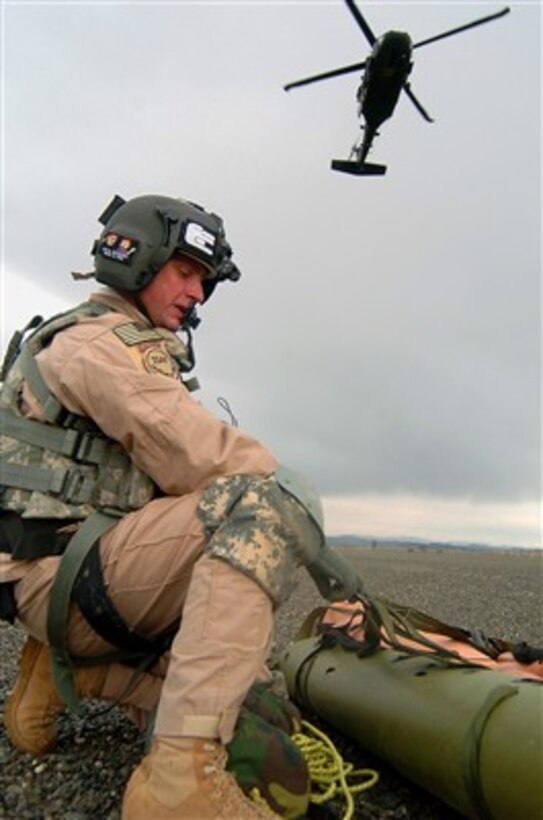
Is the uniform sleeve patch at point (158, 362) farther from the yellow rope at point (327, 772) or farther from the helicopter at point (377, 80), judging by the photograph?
the helicopter at point (377, 80)

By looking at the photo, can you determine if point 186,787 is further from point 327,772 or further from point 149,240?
point 149,240

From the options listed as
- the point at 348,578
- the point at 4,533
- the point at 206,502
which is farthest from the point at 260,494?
the point at 4,533

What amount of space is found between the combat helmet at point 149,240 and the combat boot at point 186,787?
209 cm

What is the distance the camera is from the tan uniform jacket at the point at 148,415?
272cm

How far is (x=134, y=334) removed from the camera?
9.91 ft

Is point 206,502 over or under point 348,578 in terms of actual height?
over

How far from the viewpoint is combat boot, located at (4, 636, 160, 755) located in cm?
339

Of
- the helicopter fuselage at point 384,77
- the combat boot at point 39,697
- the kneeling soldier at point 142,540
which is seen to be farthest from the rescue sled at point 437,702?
the helicopter fuselage at point 384,77

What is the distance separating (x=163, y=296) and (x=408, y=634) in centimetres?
194

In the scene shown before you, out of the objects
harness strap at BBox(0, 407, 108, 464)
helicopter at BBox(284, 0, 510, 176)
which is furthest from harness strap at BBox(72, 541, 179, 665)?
helicopter at BBox(284, 0, 510, 176)

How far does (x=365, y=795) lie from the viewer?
3.09 metres

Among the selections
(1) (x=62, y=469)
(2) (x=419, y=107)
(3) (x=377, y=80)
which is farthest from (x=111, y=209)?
(2) (x=419, y=107)

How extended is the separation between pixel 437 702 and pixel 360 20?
18114mm

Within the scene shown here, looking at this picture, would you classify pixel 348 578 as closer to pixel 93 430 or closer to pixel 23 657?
pixel 93 430
